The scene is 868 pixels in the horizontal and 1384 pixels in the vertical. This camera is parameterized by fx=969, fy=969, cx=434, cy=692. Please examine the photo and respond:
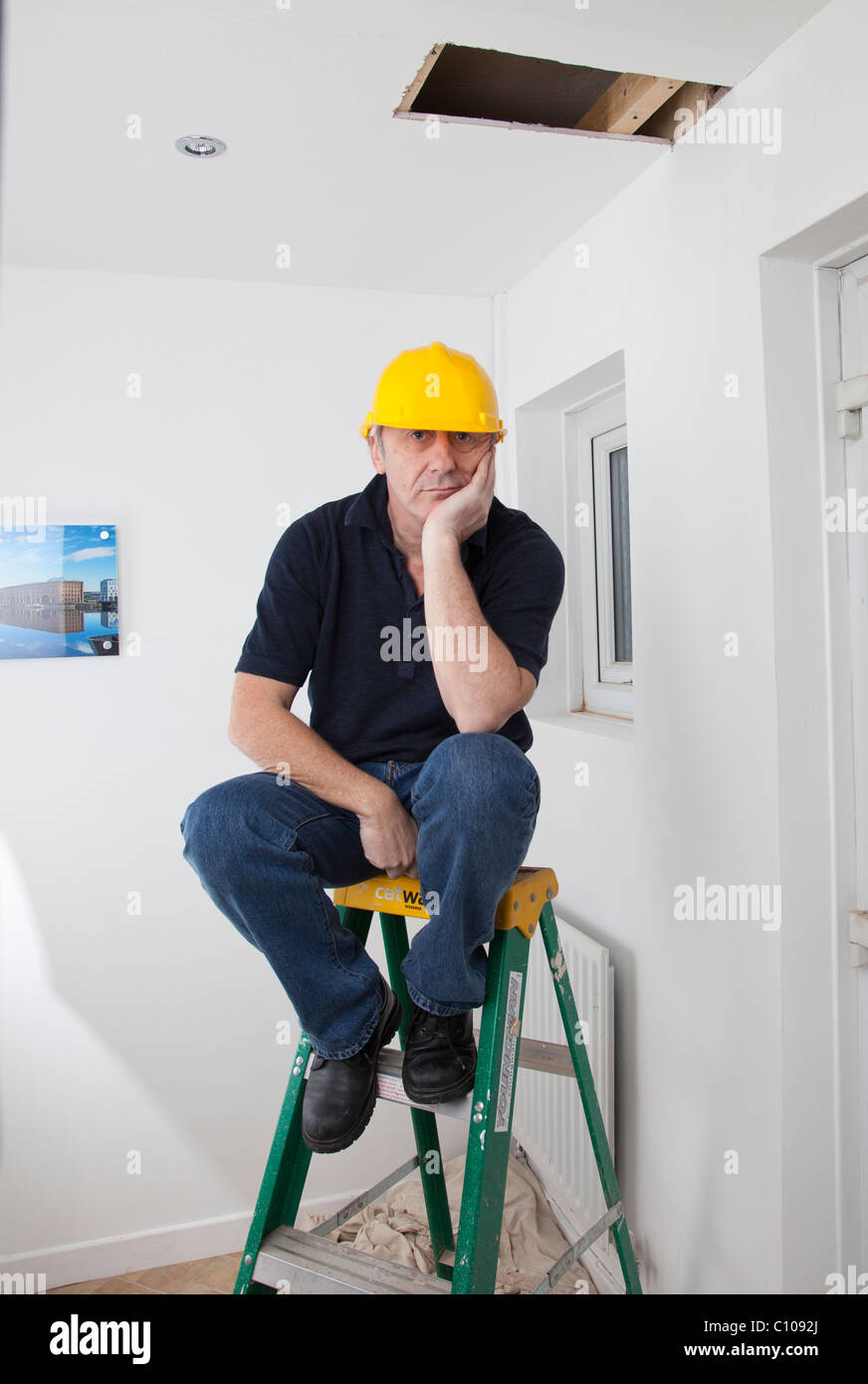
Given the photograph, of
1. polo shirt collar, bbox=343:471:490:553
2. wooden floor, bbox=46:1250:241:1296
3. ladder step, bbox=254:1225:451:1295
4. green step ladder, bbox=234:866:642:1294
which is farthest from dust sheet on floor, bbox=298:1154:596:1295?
polo shirt collar, bbox=343:471:490:553

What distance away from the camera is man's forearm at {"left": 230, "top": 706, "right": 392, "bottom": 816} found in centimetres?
152

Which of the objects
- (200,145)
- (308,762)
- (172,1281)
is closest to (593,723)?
(308,762)

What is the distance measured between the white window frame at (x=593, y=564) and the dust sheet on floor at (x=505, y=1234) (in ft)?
3.99

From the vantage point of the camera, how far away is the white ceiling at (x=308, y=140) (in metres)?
1.48

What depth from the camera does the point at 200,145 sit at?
1898 mm

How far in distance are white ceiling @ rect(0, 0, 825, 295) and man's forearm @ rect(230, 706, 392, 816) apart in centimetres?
109

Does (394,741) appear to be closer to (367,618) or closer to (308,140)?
(367,618)

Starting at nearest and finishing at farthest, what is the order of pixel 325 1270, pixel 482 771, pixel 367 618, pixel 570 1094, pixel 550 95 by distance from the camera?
1. pixel 482 771
2. pixel 325 1270
3. pixel 367 618
4. pixel 550 95
5. pixel 570 1094

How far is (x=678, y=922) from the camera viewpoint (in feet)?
6.26

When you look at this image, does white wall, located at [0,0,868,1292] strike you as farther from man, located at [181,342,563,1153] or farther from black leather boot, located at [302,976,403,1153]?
black leather boot, located at [302,976,403,1153]

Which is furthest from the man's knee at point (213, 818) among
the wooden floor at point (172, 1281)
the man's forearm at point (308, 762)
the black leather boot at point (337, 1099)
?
the wooden floor at point (172, 1281)

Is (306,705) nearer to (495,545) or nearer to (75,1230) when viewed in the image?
(495,545)

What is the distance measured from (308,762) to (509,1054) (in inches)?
21.6

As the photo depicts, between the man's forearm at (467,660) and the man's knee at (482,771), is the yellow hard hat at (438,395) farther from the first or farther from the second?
the man's knee at (482,771)
